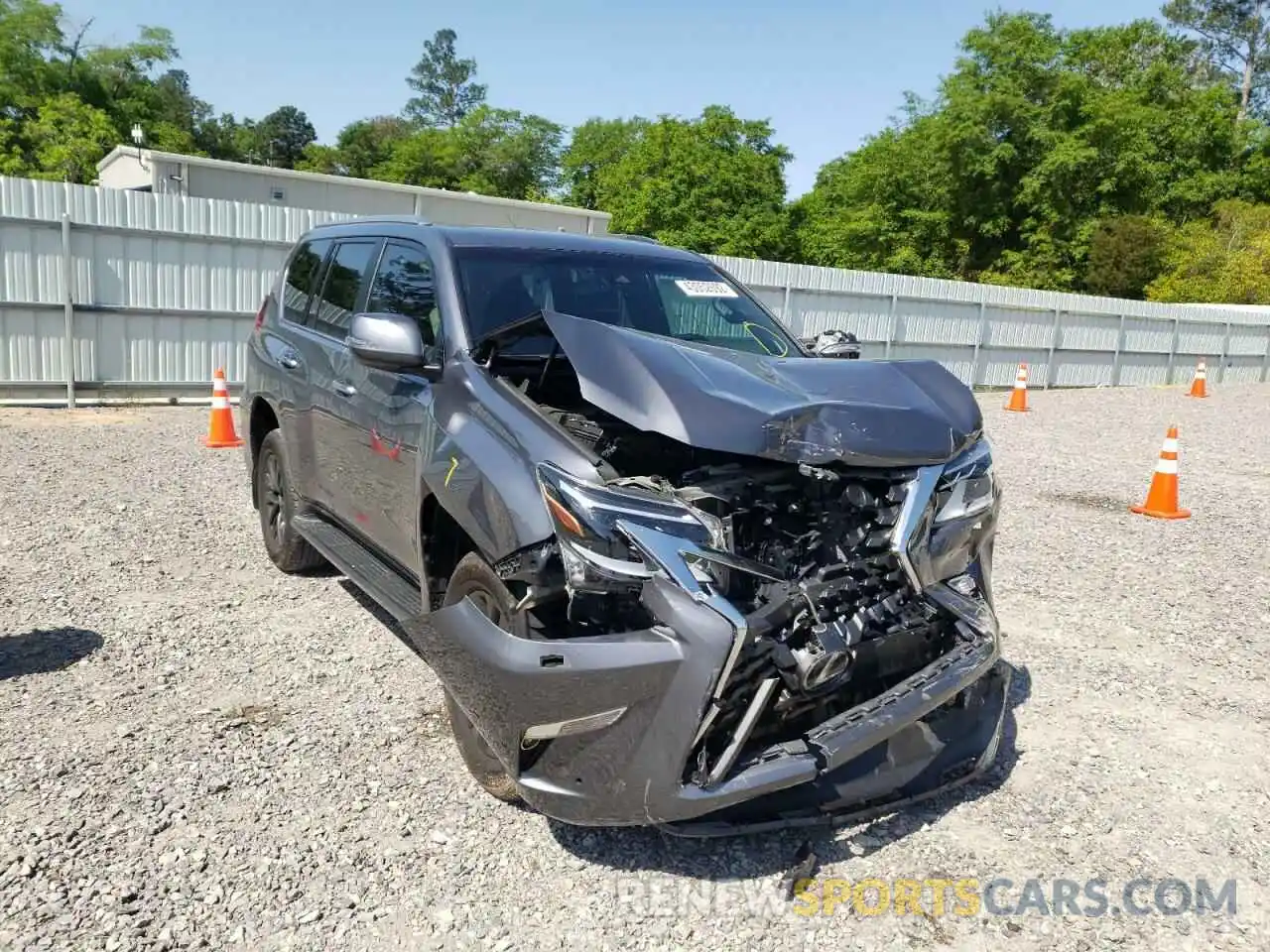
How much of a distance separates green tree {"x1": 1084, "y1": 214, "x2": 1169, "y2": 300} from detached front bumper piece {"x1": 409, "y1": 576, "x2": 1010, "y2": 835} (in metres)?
42.1

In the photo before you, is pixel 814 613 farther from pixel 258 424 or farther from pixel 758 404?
pixel 258 424

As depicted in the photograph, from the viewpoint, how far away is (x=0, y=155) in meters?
41.1

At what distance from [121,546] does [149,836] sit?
11.8 feet

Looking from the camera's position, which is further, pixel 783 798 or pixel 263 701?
pixel 263 701

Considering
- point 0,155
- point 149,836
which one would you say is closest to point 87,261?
point 149,836

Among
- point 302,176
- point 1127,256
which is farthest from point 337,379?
point 1127,256

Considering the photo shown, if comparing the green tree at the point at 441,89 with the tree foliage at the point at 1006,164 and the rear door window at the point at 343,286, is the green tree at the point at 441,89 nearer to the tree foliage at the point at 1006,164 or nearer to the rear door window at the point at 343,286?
the tree foliage at the point at 1006,164

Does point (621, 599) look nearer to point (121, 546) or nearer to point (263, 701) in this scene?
point (263, 701)

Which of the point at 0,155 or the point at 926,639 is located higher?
the point at 0,155

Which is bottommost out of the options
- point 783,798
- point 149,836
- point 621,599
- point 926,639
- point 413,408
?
point 149,836

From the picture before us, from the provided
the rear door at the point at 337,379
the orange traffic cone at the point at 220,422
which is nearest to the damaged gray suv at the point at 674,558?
the rear door at the point at 337,379

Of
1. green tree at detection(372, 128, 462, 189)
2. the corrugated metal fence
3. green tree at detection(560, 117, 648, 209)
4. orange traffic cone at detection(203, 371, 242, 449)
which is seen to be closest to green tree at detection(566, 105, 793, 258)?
green tree at detection(560, 117, 648, 209)

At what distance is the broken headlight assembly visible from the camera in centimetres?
263

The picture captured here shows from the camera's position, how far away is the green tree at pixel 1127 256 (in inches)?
1548
